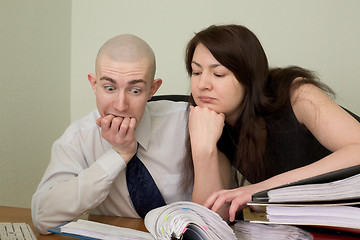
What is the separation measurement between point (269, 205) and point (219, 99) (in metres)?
0.63

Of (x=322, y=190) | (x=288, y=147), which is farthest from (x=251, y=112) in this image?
(x=322, y=190)

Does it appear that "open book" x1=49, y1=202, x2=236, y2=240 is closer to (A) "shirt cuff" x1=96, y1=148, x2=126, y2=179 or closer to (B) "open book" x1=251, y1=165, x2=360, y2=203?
(B) "open book" x1=251, y1=165, x2=360, y2=203

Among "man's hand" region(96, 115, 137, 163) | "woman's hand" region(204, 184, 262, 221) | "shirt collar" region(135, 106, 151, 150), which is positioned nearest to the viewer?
"woman's hand" region(204, 184, 262, 221)

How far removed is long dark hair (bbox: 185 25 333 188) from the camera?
131cm

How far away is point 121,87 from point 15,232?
1.84 ft

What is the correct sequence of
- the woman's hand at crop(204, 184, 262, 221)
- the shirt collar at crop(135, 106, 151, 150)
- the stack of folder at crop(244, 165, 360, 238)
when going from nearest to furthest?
the stack of folder at crop(244, 165, 360, 238) → the woman's hand at crop(204, 184, 262, 221) → the shirt collar at crop(135, 106, 151, 150)

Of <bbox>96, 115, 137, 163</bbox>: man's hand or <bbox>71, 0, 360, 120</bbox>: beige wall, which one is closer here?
<bbox>96, 115, 137, 163</bbox>: man's hand

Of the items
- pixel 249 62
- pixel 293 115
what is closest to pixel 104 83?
pixel 249 62

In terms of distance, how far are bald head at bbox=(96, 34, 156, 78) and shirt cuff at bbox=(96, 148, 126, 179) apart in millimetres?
318

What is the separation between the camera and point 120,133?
1.22 m

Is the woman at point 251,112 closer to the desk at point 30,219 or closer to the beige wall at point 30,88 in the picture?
the desk at point 30,219

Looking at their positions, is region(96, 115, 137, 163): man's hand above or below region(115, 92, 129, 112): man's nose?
below

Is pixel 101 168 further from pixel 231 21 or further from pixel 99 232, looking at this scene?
pixel 231 21

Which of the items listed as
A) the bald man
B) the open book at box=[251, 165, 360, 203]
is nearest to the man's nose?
the bald man
